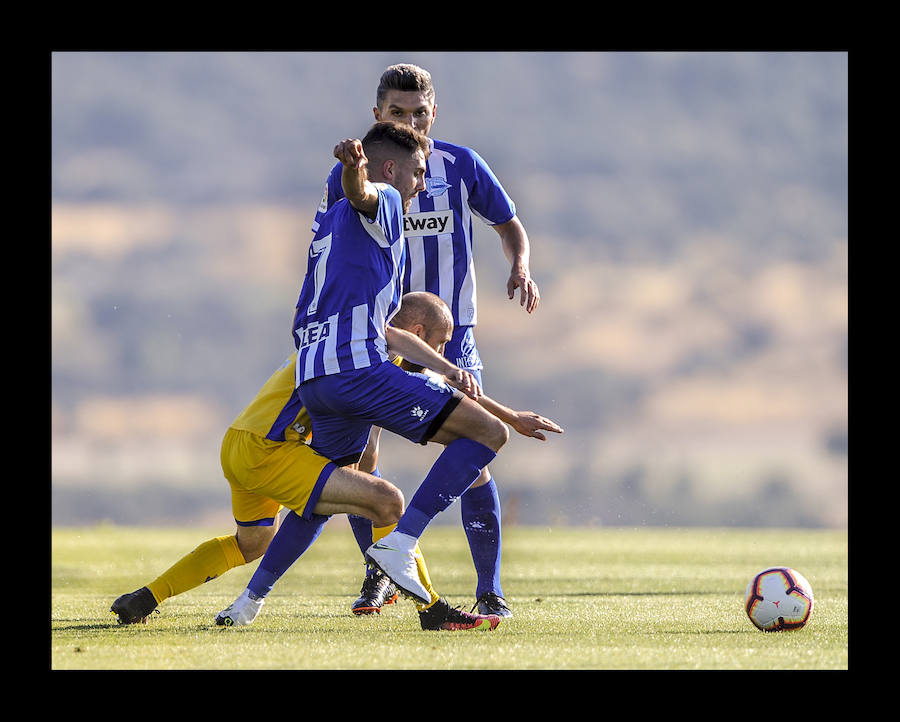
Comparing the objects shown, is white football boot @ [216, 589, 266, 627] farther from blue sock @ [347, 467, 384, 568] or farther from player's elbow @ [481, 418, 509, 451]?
player's elbow @ [481, 418, 509, 451]

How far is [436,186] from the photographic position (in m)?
5.75

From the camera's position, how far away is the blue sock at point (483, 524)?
5512 millimetres

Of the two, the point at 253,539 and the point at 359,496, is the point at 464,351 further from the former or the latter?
the point at 253,539

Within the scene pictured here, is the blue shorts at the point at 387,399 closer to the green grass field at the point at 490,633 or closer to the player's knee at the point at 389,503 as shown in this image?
the player's knee at the point at 389,503

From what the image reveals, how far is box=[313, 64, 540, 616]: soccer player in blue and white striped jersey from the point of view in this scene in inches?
219

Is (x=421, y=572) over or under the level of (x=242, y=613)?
over

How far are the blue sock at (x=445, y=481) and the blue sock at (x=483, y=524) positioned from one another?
869 mm

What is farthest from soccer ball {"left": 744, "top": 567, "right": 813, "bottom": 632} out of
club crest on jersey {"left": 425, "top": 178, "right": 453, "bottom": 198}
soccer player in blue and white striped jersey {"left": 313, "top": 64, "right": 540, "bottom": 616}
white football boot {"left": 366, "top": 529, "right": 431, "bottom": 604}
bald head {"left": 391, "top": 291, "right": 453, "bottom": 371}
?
club crest on jersey {"left": 425, "top": 178, "right": 453, "bottom": 198}

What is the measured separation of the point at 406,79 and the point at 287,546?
2321mm

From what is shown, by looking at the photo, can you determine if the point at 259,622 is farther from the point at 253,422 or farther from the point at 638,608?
the point at 638,608

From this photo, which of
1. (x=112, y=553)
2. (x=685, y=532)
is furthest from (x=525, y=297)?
(x=685, y=532)

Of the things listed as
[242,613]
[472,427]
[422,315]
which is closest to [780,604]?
[472,427]

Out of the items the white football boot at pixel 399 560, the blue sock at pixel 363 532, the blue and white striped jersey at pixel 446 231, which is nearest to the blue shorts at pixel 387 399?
the white football boot at pixel 399 560

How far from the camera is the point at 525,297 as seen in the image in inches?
218
